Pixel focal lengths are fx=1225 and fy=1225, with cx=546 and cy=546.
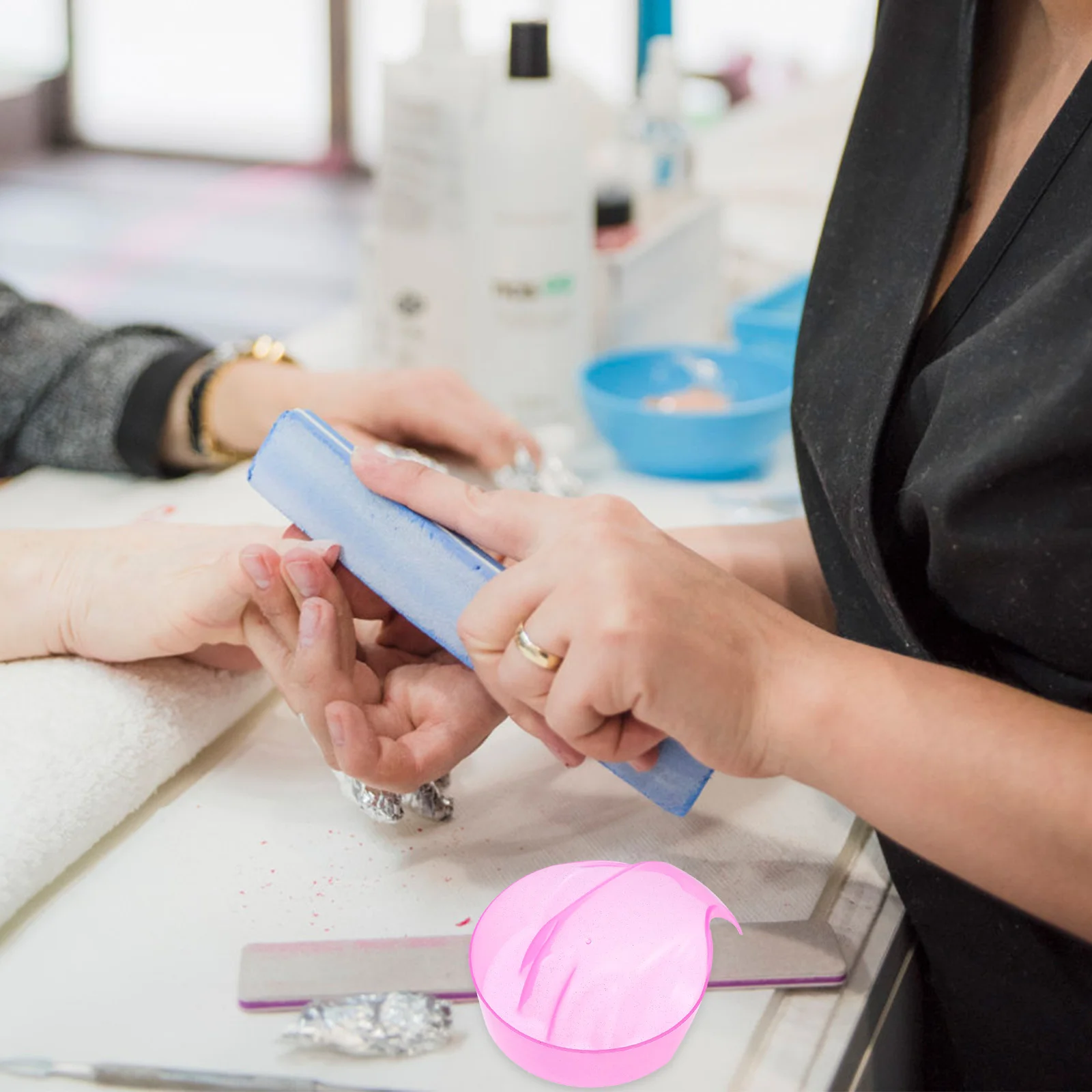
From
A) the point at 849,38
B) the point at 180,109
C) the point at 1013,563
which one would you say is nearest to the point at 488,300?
the point at 1013,563

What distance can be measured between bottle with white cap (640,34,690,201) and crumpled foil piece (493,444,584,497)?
1.55 ft

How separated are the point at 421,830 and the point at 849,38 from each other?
3.66 meters

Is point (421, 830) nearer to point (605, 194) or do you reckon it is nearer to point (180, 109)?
point (605, 194)

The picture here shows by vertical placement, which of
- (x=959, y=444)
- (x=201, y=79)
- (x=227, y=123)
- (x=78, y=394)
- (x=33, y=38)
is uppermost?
(x=959, y=444)

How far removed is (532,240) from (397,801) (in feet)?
1.63

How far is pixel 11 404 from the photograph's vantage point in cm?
90

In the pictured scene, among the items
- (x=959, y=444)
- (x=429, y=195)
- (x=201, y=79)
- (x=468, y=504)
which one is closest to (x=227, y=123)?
(x=201, y=79)

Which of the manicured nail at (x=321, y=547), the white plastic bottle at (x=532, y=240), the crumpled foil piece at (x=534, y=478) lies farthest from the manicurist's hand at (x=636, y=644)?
the white plastic bottle at (x=532, y=240)

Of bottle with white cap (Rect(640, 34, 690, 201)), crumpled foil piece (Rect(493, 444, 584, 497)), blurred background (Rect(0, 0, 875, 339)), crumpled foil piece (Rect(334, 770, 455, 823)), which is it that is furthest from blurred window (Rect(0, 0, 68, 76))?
crumpled foil piece (Rect(334, 770, 455, 823))

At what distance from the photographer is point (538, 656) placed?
46 cm

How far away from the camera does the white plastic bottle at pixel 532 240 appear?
35.1 inches

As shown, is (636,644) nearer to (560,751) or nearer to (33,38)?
(560,751)

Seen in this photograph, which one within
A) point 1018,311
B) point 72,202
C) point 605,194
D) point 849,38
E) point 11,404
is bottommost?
point 72,202

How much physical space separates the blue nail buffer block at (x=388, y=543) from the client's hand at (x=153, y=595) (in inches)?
0.7
